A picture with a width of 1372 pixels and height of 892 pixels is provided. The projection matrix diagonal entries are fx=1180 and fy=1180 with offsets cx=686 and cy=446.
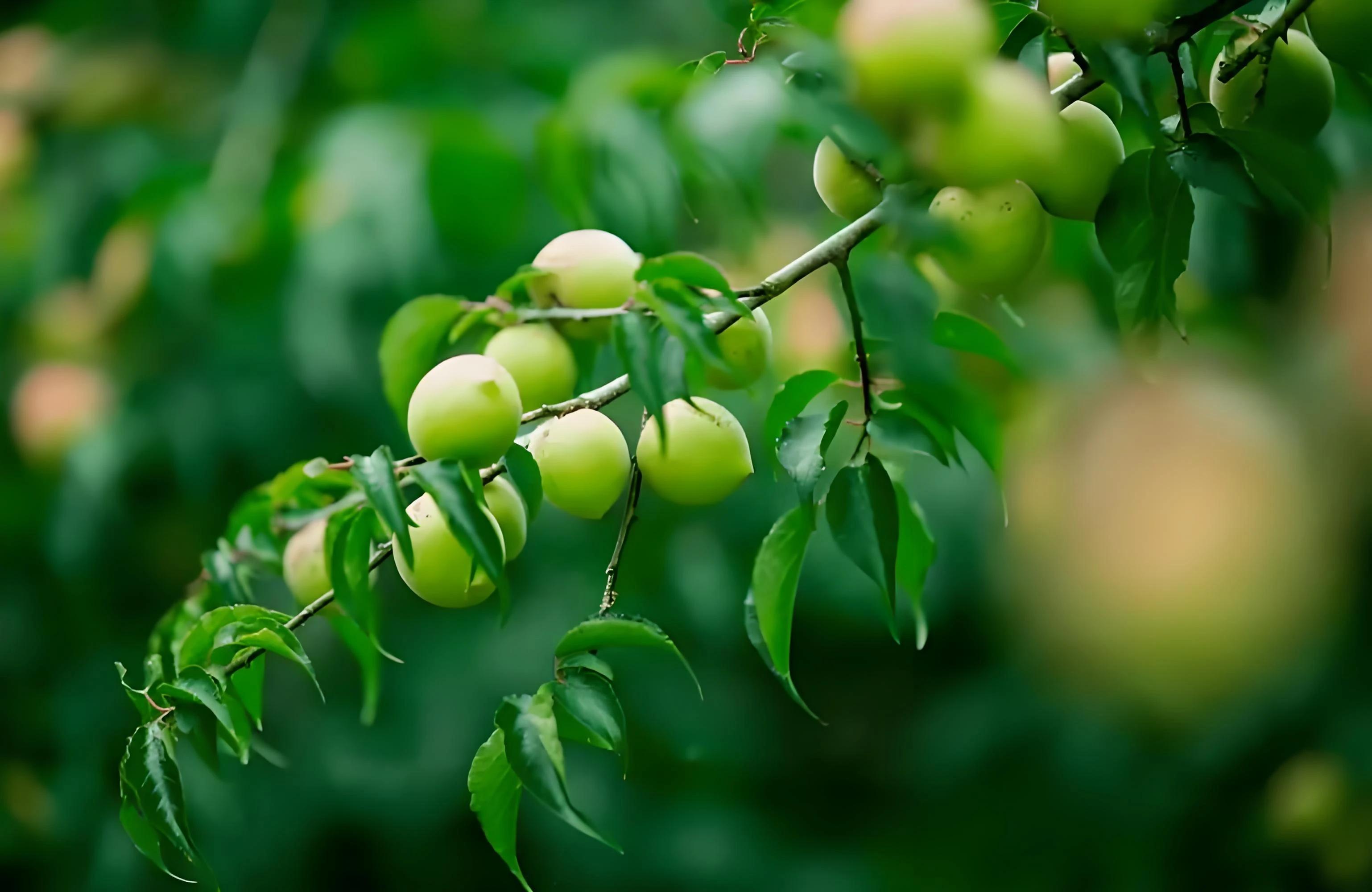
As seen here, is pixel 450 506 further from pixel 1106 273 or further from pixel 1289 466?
pixel 1289 466

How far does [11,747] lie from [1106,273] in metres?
1.31

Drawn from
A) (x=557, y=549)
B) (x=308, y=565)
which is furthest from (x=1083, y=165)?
(x=557, y=549)

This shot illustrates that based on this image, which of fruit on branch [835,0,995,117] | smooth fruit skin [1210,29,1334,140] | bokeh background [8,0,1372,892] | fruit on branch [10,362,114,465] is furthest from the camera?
fruit on branch [10,362,114,465]

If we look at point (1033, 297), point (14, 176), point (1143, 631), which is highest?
point (14, 176)

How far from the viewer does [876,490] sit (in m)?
0.28

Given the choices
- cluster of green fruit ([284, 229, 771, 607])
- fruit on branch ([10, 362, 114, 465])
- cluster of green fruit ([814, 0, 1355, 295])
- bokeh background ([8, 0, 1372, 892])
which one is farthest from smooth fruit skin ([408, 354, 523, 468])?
fruit on branch ([10, 362, 114, 465])

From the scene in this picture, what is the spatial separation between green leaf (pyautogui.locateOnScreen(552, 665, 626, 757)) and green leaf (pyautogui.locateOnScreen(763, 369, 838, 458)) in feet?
0.25

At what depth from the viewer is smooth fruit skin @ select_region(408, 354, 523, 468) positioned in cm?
29

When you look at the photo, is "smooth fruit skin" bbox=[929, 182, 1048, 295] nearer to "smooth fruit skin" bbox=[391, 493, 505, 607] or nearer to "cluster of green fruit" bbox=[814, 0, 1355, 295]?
"cluster of green fruit" bbox=[814, 0, 1355, 295]

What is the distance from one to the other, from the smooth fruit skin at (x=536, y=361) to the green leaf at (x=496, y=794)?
0.32 feet

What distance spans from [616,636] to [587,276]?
11 centimetres

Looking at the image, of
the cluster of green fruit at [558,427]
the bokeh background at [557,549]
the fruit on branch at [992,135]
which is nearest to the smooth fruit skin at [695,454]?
the cluster of green fruit at [558,427]

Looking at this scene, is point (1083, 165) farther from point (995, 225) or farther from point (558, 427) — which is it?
point (558, 427)

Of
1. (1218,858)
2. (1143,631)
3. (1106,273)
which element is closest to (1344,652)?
(1218,858)
